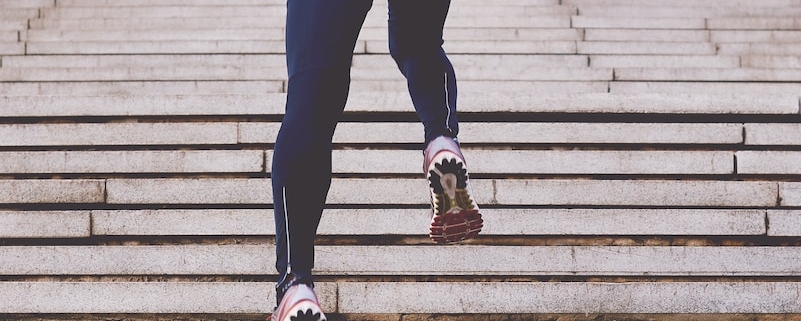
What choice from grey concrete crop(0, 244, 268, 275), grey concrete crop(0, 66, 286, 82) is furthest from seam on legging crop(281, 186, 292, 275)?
grey concrete crop(0, 66, 286, 82)

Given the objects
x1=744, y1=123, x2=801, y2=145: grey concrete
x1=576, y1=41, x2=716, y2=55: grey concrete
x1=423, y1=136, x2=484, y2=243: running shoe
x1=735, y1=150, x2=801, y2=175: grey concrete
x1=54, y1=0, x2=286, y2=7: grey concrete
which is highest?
x1=54, y1=0, x2=286, y2=7: grey concrete

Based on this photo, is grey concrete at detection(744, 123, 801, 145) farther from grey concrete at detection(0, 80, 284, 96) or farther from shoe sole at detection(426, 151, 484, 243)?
grey concrete at detection(0, 80, 284, 96)

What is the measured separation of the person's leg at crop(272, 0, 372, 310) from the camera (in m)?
1.31

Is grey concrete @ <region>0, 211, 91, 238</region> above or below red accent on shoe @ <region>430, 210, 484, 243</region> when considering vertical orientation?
above

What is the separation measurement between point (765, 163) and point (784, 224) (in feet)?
1.13

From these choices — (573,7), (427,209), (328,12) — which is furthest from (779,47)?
(328,12)

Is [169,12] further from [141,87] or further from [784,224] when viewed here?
[784,224]

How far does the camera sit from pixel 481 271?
2412mm

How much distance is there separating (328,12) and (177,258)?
4.77ft

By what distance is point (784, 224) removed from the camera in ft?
8.34

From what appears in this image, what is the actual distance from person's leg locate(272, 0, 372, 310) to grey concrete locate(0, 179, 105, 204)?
163cm

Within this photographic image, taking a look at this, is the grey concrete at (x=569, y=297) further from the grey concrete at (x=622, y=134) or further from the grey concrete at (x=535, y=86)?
the grey concrete at (x=535, y=86)

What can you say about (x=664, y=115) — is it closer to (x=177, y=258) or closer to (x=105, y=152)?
(x=177, y=258)

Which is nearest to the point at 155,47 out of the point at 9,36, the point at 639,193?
the point at 9,36
